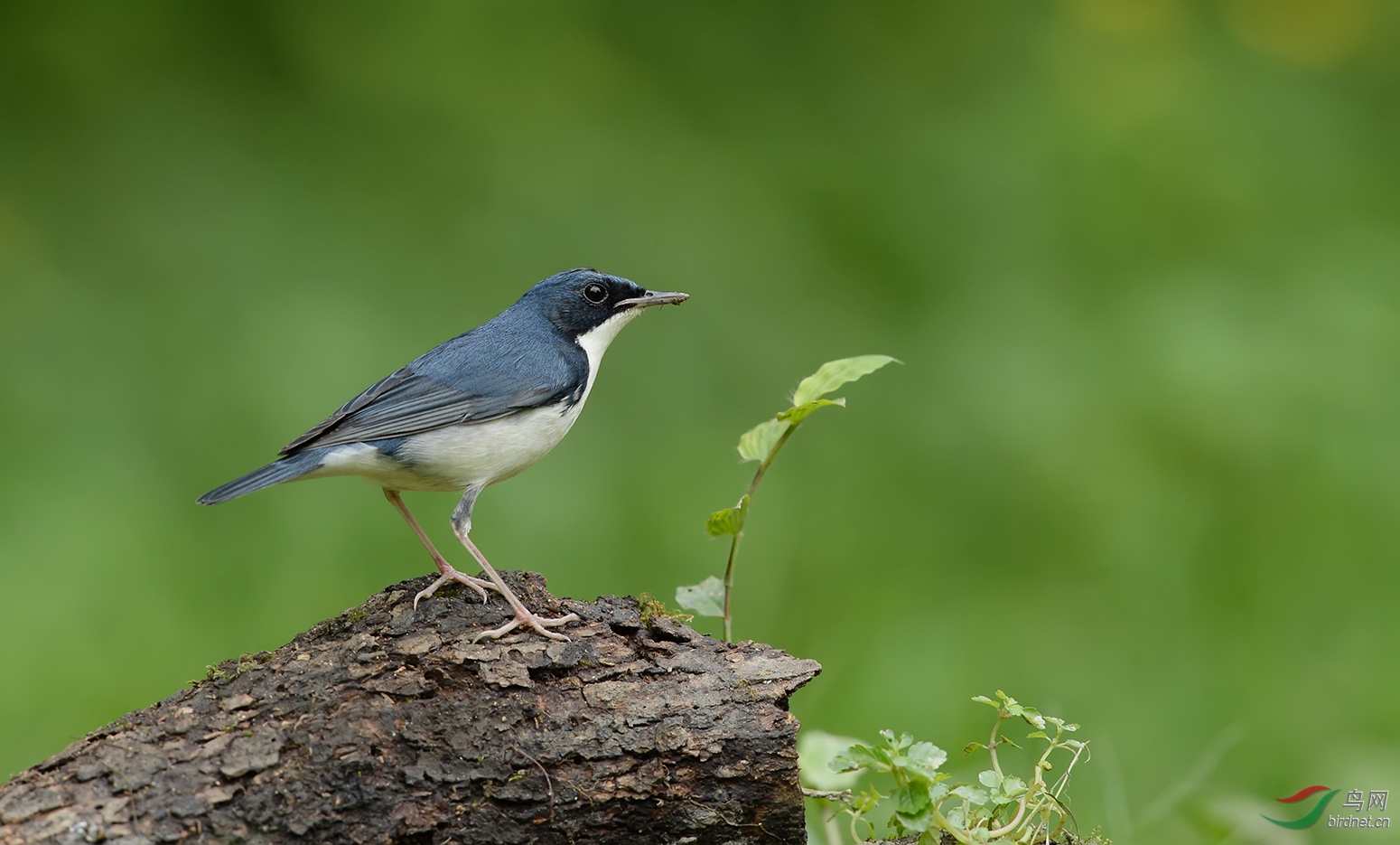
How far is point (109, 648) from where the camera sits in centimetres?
652

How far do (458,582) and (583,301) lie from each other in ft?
4.33

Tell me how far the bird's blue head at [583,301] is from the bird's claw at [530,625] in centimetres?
142

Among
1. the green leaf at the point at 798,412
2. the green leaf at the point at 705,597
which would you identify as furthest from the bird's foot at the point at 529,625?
the green leaf at the point at 798,412

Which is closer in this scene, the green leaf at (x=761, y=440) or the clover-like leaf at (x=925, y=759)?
the clover-like leaf at (x=925, y=759)

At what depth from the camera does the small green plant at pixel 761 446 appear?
4203mm

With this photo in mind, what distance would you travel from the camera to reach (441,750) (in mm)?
Answer: 3510

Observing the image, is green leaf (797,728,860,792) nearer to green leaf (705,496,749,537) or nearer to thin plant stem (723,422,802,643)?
thin plant stem (723,422,802,643)

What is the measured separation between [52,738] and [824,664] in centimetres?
366

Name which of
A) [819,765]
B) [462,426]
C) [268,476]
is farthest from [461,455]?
[819,765]

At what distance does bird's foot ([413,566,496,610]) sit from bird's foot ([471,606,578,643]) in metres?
0.22

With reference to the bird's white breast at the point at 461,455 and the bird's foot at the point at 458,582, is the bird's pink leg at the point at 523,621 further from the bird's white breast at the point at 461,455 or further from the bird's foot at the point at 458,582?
the bird's white breast at the point at 461,455

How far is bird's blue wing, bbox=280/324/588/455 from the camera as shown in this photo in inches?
176

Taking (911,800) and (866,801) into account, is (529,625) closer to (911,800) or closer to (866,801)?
(866,801)
